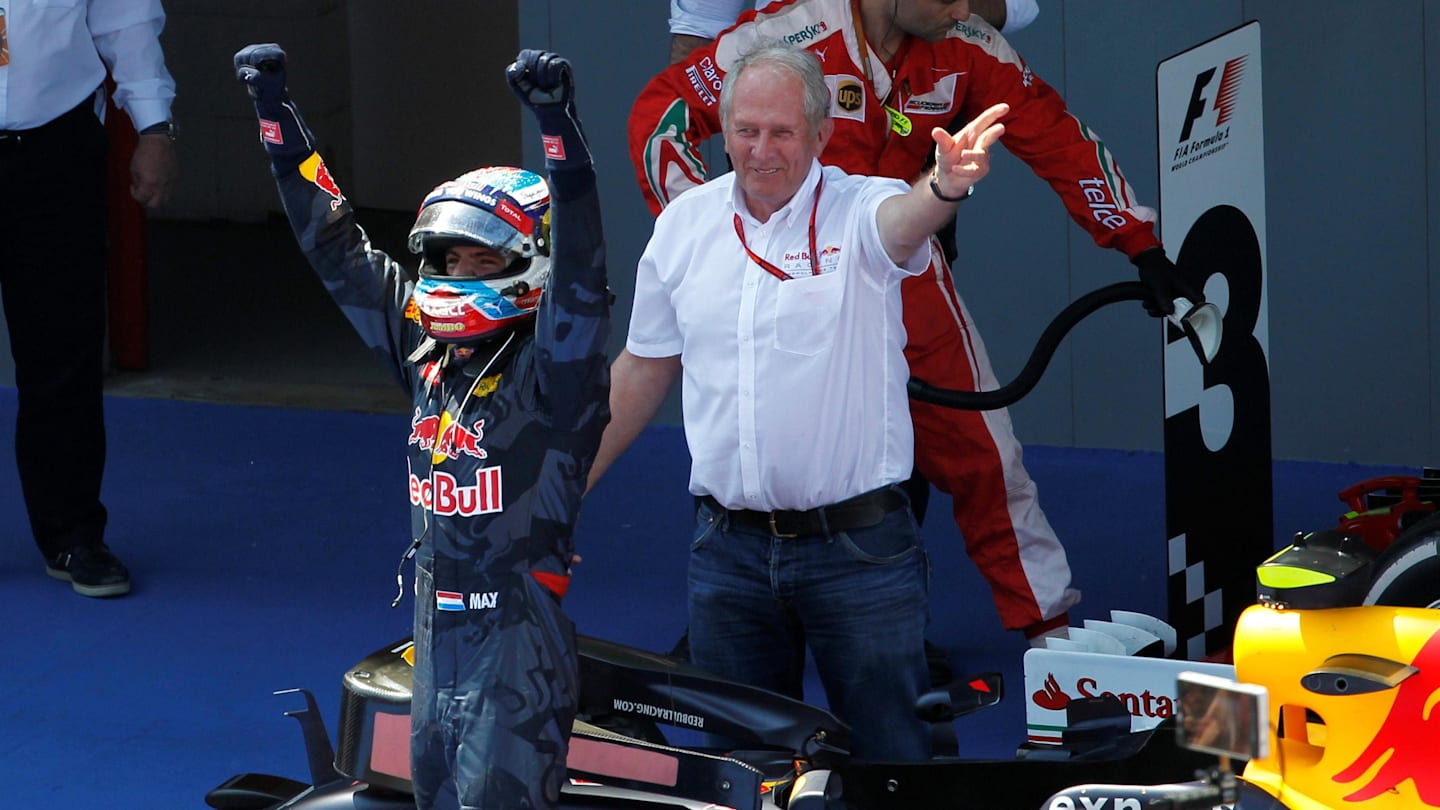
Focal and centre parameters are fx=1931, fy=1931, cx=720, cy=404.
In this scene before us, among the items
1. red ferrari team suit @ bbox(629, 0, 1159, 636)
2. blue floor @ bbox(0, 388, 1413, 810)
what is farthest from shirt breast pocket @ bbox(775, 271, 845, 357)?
blue floor @ bbox(0, 388, 1413, 810)

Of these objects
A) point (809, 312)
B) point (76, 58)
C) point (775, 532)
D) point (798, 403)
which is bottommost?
point (775, 532)

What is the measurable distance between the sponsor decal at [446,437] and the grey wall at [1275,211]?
396 centimetres

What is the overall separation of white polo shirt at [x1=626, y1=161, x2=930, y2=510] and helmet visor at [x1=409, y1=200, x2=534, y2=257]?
459mm

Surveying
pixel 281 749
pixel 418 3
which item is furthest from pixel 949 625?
pixel 418 3

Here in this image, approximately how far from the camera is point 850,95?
14.0ft

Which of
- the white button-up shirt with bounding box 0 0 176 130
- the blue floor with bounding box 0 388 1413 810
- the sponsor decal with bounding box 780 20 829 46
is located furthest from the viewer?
the white button-up shirt with bounding box 0 0 176 130

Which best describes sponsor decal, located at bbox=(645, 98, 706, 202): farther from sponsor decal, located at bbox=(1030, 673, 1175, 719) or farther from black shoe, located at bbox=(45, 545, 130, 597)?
black shoe, located at bbox=(45, 545, 130, 597)

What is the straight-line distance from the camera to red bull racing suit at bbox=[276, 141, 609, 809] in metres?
2.74

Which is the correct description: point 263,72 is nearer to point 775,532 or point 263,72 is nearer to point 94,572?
point 775,532

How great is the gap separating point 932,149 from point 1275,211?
2279 mm

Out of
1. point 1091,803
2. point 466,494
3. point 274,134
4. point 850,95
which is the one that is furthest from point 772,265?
point 850,95

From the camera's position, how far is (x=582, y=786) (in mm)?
3008

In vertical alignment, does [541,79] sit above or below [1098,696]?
above

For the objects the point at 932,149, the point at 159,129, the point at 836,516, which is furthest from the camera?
the point at 159,129
